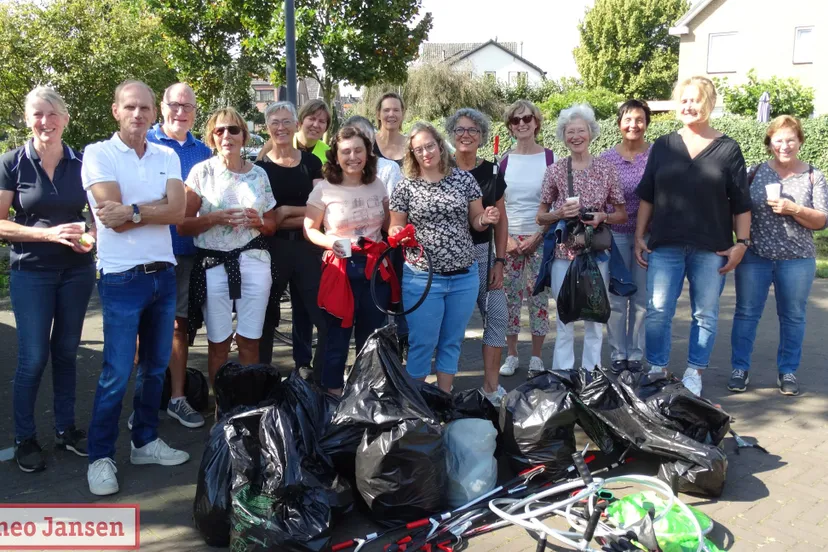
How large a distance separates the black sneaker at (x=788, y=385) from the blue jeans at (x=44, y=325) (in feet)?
15.4

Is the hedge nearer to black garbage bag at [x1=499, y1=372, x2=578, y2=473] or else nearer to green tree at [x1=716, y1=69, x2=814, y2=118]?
green tree at [x1=716, y1=69, x2=814, y2=118]

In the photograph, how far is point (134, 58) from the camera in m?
15.0

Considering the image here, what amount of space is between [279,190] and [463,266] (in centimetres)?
133

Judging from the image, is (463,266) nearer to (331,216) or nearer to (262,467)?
(331,216)

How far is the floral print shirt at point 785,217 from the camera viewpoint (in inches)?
198

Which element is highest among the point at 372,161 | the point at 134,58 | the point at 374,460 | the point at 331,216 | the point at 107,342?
the point at 134,58

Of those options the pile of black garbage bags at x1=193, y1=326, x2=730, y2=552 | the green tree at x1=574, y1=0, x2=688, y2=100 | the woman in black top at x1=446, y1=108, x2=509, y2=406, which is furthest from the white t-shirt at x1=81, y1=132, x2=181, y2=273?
the green tree at x1=574, y1=0, x2=688, y2=100

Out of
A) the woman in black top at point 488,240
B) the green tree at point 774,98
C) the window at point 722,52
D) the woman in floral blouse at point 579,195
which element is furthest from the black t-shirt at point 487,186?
the window at point 722,52

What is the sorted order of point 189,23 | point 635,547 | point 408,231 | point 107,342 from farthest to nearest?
point 189,23
point 408,231
point 107,342
point 635,547

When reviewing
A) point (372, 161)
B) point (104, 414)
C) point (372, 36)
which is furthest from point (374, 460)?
point (372, 36)

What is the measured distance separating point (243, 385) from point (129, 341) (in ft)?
2.01

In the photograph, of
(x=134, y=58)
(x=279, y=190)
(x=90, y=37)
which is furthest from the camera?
(x=134, y=58)

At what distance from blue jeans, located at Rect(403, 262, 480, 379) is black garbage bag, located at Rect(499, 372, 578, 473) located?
2.44ft

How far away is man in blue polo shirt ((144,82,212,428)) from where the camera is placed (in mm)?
4539
